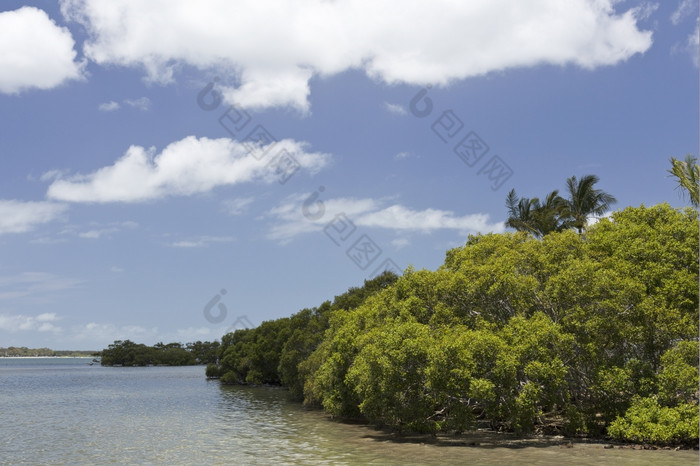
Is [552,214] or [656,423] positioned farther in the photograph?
[552,214]

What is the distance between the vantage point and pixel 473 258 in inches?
1318

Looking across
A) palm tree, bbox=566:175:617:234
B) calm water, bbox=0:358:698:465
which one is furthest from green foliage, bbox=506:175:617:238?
calm water, bbox=0:358:698:465

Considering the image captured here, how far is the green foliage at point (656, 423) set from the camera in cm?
2298

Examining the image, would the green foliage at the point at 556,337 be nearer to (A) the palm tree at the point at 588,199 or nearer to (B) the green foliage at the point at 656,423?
(B) the green foliage at the point at 656,423

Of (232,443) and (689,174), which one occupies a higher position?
(689,174)

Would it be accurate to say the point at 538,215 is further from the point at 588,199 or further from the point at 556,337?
the point at 556,337

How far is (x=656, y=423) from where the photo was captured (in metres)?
23.9

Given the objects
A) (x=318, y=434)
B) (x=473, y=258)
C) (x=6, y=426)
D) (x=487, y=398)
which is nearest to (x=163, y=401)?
(x=6, y=426)

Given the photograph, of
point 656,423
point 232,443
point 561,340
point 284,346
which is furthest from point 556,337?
point 284,346

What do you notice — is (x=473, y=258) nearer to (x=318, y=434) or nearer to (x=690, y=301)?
(x=690, y=301)

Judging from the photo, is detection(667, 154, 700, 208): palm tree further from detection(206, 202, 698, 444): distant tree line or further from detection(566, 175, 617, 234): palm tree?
detection(566, 175, 617, 234): palm tree

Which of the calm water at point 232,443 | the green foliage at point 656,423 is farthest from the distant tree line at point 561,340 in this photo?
the calm water at point 232,443

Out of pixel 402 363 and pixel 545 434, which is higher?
pixel 402 363

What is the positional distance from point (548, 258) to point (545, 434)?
8796 mm
